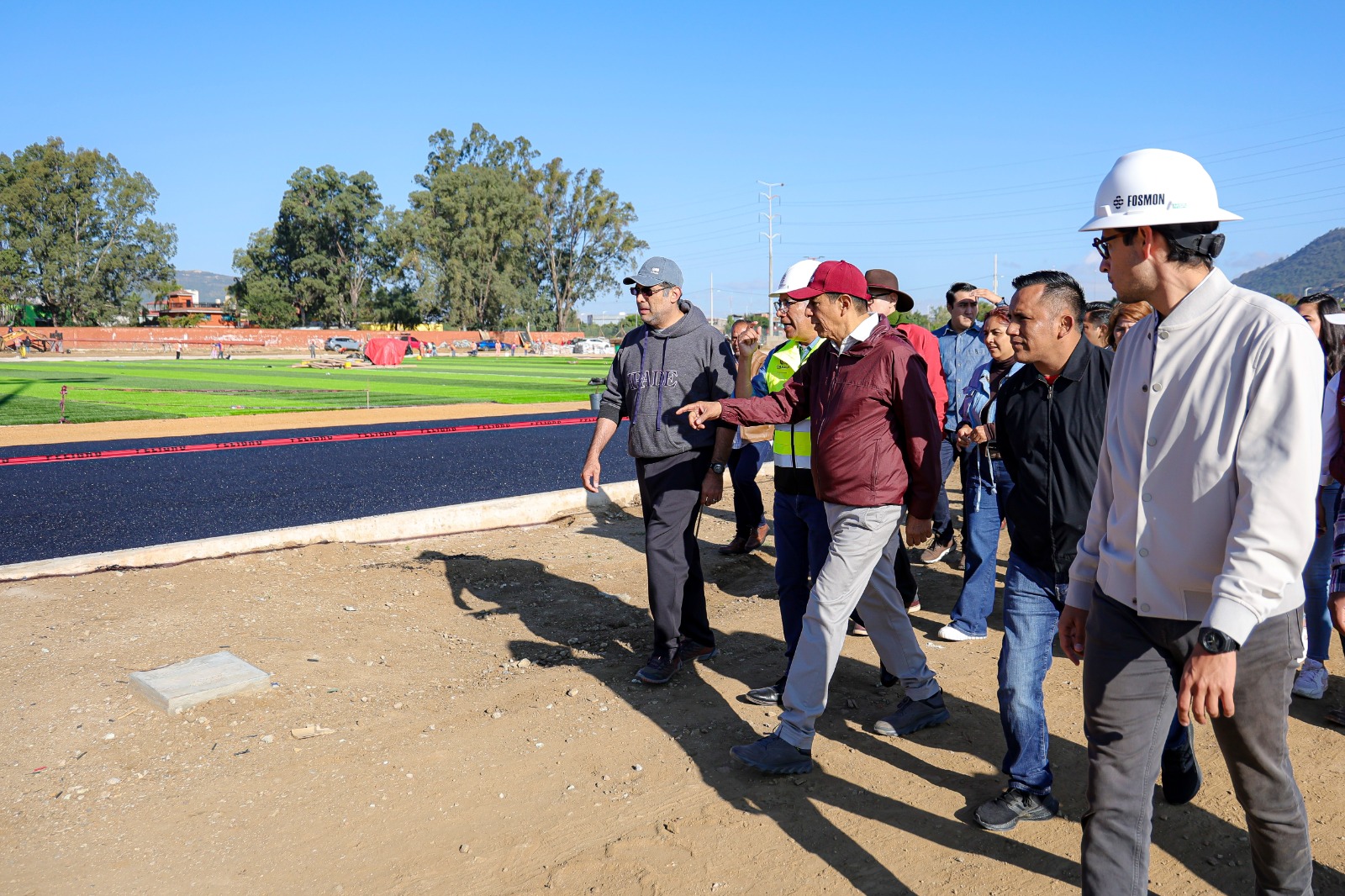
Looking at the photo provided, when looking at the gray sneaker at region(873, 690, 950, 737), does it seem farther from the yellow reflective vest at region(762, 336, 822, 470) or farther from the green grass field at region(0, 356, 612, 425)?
the green grass field at region(0, 356, 612, 425)

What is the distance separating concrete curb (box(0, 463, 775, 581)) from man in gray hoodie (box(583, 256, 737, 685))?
100 centimetres

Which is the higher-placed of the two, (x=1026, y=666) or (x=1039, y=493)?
(x=1039, y=493)

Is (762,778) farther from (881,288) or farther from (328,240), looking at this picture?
(328,240)

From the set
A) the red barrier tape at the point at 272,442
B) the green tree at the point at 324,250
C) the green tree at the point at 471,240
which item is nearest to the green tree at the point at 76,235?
the green tree at the point at 324,250

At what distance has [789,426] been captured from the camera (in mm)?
4621

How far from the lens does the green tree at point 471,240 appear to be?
276 ft

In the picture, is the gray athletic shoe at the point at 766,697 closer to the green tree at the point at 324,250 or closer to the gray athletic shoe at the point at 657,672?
the gray athletic shoe at the point at 657,672

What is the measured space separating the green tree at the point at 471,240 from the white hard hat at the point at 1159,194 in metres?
83.9

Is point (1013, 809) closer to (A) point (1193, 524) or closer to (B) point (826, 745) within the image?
(B) point (826, 745)

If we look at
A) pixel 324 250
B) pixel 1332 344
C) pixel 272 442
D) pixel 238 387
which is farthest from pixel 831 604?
pixel 324 250

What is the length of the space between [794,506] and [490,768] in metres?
1.73

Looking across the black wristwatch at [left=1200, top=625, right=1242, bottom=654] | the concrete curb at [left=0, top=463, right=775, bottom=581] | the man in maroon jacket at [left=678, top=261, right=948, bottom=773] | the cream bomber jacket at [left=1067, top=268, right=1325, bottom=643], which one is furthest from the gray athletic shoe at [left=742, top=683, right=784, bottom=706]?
the black wristwatch at [left=1200, top=625, right=1242, bottom=654]

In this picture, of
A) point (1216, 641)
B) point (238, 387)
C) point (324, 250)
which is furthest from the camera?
point (324, 250)

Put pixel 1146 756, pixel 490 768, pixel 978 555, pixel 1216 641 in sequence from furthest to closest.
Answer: pixel 978 555 < pixel 490 768 < pixel 1146 756 < pixel 1216 641
